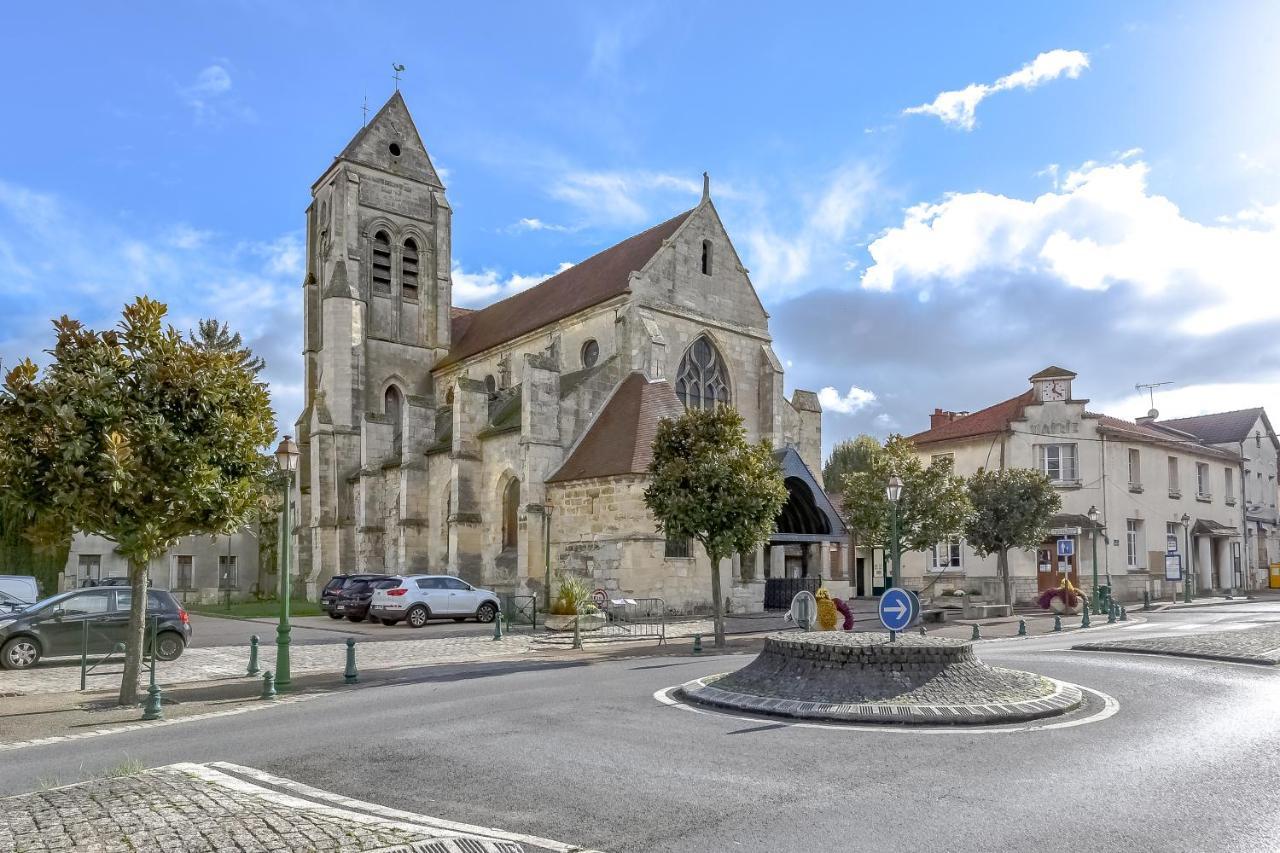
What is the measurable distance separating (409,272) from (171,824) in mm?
38729

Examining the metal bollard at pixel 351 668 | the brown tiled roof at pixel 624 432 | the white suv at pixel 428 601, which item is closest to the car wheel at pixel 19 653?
the metal bollard at pixel 351 668

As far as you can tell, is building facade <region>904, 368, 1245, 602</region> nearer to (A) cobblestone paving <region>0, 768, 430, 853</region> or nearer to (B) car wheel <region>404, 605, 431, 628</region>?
(B) car wheel <region>404, 605, 431, 628</region>

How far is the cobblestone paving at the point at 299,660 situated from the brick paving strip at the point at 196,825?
30.0 feet

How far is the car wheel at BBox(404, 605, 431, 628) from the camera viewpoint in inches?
968

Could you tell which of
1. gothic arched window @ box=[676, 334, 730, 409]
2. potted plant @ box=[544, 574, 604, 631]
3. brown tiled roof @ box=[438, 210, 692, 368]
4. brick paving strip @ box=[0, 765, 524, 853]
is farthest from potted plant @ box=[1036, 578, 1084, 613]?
brick paving strip @ box=[0, 765, 524, 853]

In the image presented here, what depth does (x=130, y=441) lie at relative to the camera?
1166cm

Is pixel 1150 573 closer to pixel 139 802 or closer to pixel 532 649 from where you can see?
pixel 532 649

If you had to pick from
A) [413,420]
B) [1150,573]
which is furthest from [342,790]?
[1150,573]

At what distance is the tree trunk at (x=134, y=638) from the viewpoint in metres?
12.3

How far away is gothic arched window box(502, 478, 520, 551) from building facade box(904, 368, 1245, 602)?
15103mm

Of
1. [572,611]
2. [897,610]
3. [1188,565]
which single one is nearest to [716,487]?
[572,611]

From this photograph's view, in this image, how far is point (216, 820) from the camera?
5.63 m

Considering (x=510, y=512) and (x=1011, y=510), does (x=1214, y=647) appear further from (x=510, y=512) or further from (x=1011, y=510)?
(x=510, y=512)

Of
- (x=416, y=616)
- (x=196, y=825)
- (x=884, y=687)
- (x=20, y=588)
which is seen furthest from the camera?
(x=20, y=588)
